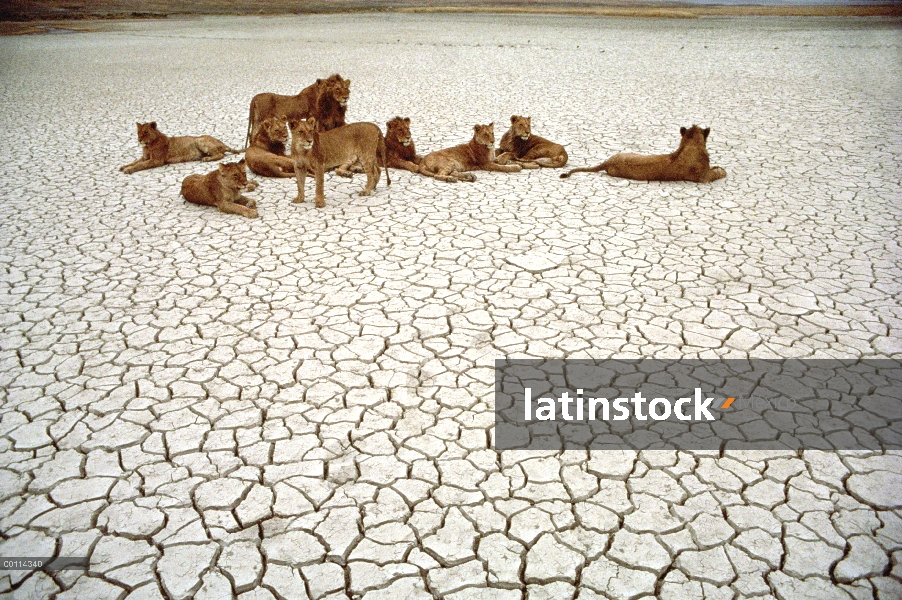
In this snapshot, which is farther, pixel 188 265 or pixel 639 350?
pixel 188 265

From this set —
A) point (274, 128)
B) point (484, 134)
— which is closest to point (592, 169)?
point (484, 134)

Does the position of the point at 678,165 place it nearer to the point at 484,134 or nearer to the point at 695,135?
the point at 695,135

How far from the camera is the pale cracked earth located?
296 cm

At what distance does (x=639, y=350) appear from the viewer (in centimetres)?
458

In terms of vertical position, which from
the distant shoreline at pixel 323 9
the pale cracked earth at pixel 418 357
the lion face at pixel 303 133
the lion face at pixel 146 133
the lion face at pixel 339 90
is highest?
the distant shoreline at pixel 323 9

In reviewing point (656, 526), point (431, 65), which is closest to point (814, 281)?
point (656, 526)

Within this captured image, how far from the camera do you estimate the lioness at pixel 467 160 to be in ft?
28.0

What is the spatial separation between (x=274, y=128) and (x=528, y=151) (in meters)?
3.50

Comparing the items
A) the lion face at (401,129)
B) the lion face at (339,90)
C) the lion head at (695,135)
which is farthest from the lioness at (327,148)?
the lion head at (695,135)

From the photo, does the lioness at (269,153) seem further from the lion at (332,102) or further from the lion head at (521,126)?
the lion head at (521,126)

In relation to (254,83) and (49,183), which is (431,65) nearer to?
(254,83)

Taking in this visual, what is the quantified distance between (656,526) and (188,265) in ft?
15.6

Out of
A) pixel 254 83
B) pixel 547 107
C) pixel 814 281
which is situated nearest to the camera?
pixel 814 281

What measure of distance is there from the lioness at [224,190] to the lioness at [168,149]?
5.91ft
